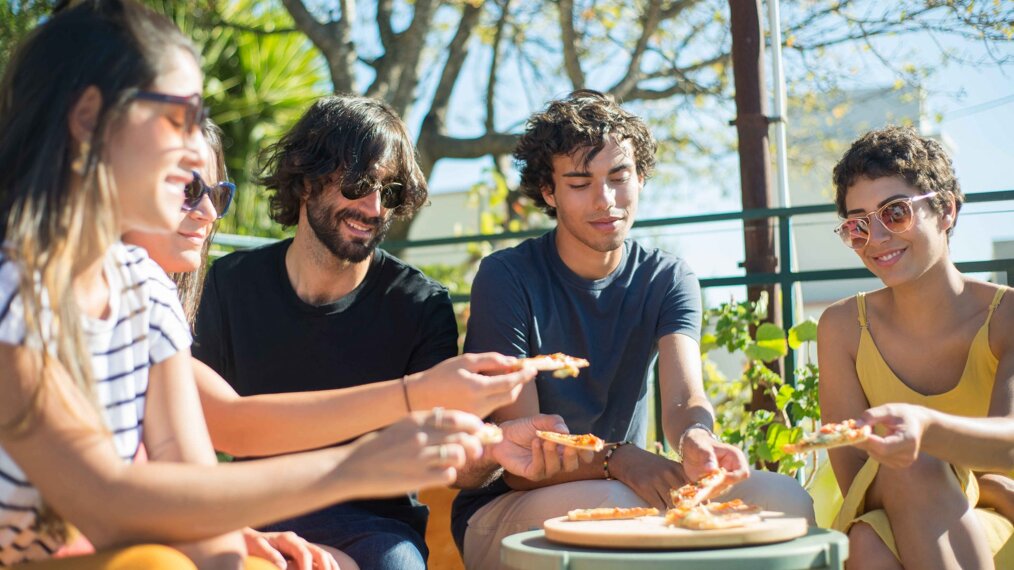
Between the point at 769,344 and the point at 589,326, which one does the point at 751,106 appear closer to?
the point at 769,344

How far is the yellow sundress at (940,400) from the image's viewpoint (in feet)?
8.73

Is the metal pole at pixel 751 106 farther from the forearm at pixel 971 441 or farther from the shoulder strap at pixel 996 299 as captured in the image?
the forearm at pixel 971 441

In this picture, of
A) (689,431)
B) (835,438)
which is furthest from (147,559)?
(689,431)

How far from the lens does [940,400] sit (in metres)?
2.95

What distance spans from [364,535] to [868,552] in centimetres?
135

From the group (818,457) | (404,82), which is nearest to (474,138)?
(404,82)

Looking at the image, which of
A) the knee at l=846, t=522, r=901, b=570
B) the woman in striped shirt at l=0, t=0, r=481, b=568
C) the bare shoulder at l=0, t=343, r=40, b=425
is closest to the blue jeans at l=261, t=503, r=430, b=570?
the woman in striped shirt at l=0, t=0, r=481, b=568

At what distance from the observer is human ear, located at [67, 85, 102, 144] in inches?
67.7

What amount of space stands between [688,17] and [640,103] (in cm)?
126

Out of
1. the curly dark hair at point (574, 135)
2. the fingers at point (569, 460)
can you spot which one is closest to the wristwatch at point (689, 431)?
the fingers at point (569, 460)

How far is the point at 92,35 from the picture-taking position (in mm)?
1763

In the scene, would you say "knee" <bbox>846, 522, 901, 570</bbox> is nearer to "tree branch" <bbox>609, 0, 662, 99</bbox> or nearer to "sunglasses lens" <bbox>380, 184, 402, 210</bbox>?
"sunglasses lens" <bbox>380, 184, 402, 210</bbox>

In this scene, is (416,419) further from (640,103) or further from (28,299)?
(640,103)

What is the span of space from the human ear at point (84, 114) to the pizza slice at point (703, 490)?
56.4 inches
